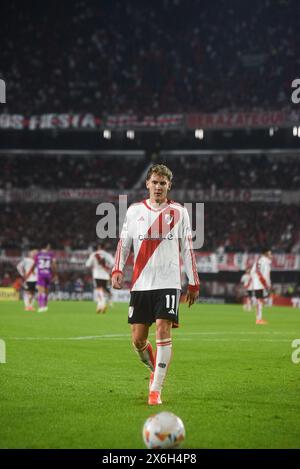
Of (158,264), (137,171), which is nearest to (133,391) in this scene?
(158,264)

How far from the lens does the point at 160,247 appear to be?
32.8 feet

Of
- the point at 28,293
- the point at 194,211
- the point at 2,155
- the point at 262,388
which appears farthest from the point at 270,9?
the point at 262,388

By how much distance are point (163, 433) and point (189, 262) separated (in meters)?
3.53

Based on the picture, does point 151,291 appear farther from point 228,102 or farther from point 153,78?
point 153,78

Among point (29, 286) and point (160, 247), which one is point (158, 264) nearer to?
point (160, 247)

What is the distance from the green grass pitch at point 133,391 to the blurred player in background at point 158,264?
0.83 m

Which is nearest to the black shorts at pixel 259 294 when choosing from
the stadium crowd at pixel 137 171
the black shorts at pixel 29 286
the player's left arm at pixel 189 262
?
the black shorts at pixel 29 286

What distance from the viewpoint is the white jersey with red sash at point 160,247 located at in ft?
32.6

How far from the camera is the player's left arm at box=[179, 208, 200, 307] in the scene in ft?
32.5

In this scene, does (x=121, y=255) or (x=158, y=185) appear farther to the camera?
(x=121, y=255)

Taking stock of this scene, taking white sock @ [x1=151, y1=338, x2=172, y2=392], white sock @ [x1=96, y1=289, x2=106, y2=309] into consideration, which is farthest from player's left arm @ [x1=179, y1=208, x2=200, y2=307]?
white sock @ [x1=96, y1=289, x2=106, y2=309]

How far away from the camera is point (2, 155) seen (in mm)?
65375
